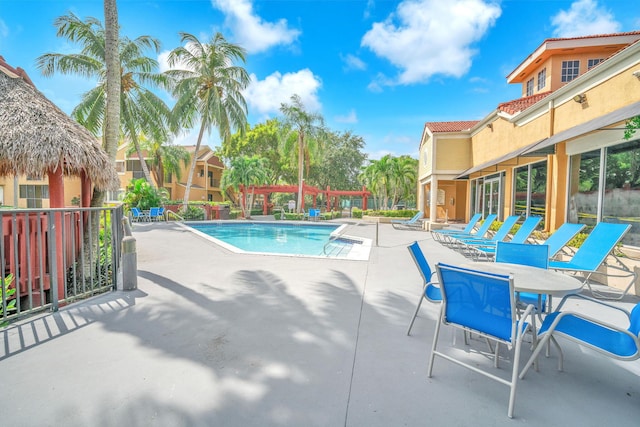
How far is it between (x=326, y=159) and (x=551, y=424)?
32925mm

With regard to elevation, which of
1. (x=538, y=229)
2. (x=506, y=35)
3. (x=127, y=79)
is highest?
(x=506, y=35)

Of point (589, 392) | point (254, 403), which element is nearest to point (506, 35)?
point (589, 392)

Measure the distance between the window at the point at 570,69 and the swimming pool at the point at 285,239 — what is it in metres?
13.6

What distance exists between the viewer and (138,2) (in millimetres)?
8602

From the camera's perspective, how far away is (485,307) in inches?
90.4

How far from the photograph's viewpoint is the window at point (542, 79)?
53.5 ft

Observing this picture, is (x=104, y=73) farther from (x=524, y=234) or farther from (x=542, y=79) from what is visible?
(x=542, y=79)

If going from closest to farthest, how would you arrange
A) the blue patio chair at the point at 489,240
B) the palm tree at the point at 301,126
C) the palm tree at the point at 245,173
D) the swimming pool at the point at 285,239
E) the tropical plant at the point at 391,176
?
the blue patio chair at the point at 489,240 → the swimming pool at the point at 285,239 → the palm tree at the point at 301,126 → the palm tree at the point at 245,173 → the tropical plant at the point at 391,176

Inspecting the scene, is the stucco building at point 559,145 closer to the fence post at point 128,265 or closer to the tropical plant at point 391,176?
the tropical plant at point 391,176

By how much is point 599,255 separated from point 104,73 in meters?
21.8

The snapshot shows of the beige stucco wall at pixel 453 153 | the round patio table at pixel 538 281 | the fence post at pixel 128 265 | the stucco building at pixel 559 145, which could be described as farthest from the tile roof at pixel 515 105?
the fence post at pixel 128 265

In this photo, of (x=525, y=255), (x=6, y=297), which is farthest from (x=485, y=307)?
(x=6, y=297)

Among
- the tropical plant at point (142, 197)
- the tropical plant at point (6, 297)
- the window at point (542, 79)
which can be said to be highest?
the window at point (542, 79)

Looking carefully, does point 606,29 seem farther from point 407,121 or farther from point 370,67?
point 407,121
